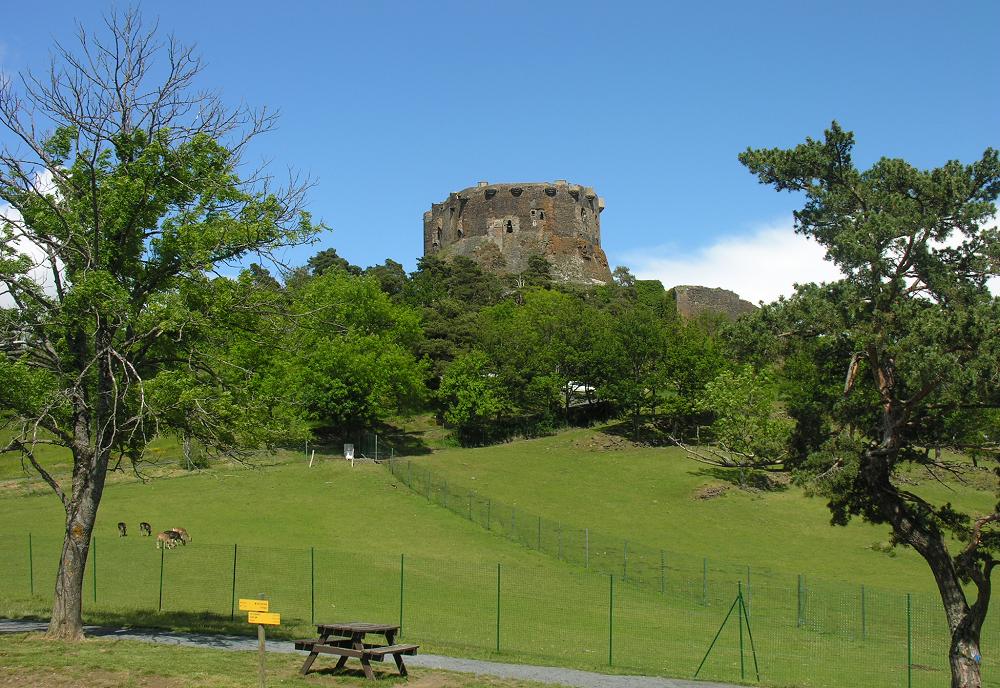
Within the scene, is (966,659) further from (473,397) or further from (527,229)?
(527,229)

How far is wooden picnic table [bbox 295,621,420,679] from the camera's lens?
12625mm

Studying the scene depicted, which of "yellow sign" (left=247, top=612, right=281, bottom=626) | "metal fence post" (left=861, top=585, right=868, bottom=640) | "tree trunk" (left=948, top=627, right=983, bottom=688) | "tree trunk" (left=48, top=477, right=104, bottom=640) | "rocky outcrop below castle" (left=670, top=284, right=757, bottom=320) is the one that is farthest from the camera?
"rocky outcrop below castle" (left=670, top=284, right=757, bottom=320)

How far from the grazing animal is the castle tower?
7600cm

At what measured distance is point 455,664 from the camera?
48.4ft

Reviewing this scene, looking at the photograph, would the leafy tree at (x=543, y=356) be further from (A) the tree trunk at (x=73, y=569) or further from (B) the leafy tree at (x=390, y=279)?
(A) the tree trunk at (x=73, y=569)

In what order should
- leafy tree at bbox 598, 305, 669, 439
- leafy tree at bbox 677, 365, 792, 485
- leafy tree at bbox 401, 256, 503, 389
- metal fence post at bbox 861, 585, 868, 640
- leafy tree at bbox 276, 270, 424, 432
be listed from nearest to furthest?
metal fence post at bbox 861, 585, 868, 640 → leafy tree at bbox 677, 365, 792, 485 → leafy tree at bbox 276, 270, 424, 432 → leafy tree at bbox 598, 305, 669, 439 → leafy tree at bbox 401, 256, 503, 389

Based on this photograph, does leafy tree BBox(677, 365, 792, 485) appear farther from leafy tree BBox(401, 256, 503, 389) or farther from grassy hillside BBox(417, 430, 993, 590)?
leafy tree BBox(401, 256, 503, 389)

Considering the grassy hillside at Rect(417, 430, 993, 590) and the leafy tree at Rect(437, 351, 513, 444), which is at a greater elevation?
the leafy tree at Rect(437, 351, 513, 444)

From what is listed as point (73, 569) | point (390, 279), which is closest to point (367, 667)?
point (73, 569)

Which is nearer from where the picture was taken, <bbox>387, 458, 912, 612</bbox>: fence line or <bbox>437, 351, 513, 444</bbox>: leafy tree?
<bbox>387, 458, 912, 612</bbox>: fence line

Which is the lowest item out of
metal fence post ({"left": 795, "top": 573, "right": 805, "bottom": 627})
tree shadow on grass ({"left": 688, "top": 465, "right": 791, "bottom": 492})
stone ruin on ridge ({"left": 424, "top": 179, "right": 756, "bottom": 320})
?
metal fence post ({"left": 795, "top": 573, "right": 805, "bottom": 627})

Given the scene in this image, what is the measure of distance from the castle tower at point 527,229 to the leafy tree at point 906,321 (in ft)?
284

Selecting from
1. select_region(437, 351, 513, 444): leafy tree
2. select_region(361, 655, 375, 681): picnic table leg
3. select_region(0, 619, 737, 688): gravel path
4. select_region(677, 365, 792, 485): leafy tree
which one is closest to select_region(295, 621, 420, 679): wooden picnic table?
select_region(361, 655, 375, 681): picnic table leg

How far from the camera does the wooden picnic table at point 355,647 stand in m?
12.6
